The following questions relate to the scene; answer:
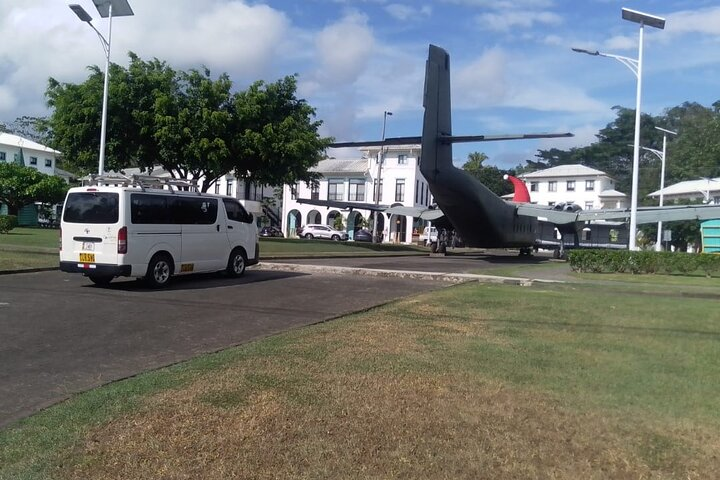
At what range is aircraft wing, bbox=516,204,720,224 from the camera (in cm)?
2780

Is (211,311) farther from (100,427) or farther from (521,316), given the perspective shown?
(100,427)

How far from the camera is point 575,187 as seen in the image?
83438 millimetres

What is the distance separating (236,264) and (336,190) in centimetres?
5799

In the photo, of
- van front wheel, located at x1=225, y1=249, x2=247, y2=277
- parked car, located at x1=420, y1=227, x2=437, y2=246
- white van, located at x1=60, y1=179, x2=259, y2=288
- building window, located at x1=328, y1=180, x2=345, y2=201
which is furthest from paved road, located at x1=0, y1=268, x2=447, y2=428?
building window, located at x1=328, y1=180, x2=345, y2=201

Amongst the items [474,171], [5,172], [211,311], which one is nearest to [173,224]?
[211,311]

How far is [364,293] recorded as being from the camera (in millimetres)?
13938

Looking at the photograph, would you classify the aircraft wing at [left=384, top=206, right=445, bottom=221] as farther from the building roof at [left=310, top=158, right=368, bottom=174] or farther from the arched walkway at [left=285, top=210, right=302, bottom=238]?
the arched walkway at [left=285, top=210, right=302, bottom=238]

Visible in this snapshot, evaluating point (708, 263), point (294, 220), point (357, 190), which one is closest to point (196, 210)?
point (708, 263)

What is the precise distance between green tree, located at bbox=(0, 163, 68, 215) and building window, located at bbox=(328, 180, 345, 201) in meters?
30.8

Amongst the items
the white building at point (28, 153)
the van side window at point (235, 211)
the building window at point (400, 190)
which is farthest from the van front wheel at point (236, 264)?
the white building at point (28, 153)

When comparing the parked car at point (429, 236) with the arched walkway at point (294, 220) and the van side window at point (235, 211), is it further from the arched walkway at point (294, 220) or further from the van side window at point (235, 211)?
the van side window at point (235, 211)

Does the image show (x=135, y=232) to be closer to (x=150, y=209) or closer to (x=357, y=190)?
(x=150, y=209)

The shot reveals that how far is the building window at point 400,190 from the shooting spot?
6969 centimetres

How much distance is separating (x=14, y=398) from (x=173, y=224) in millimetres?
8899
